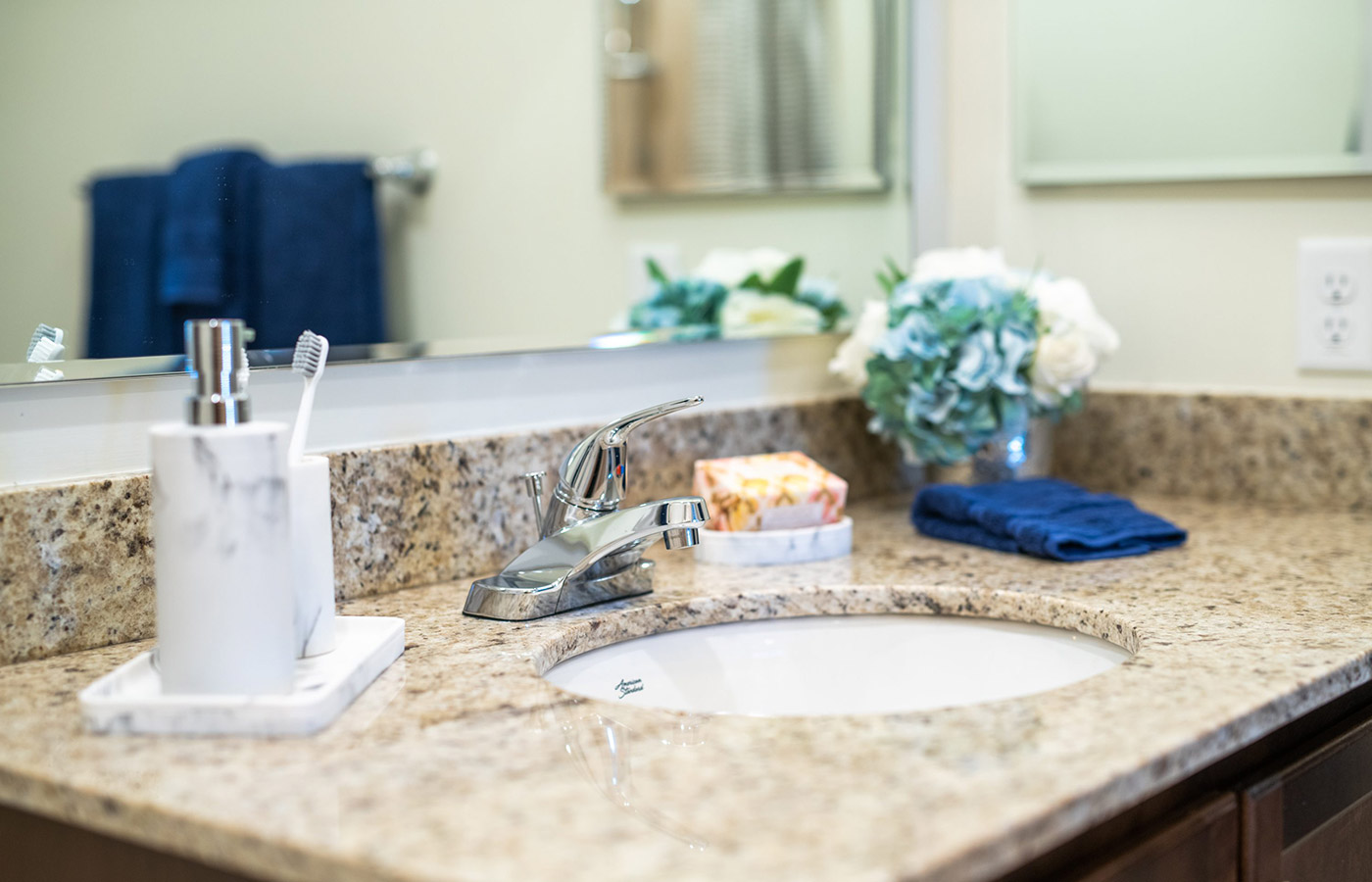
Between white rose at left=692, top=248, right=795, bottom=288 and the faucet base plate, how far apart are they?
1.51ft

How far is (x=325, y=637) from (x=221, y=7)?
0.49 meters

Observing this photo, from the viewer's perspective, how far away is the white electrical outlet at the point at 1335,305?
132 centimetres

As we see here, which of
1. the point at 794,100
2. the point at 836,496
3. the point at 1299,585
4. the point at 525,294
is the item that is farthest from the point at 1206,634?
the point at 794,100

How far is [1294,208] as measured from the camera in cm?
137

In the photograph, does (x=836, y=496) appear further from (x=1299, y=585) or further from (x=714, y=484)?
(x=1299, y=585)

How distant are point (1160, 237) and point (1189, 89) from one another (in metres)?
0.16

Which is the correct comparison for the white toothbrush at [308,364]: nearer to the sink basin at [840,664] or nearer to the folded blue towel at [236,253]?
the folded blue towel at [236,253]

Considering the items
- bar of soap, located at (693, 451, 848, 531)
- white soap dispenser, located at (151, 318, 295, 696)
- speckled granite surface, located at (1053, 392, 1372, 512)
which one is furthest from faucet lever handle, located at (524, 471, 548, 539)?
speckled granite surface, located at (1053, 392, 1372, 512)

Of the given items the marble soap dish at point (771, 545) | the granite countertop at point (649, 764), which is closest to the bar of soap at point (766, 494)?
the marble soap dish at point (771, 545)

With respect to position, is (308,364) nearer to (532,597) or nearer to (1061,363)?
(532,597)

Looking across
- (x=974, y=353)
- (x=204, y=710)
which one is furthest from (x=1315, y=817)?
(x=204, y=710)

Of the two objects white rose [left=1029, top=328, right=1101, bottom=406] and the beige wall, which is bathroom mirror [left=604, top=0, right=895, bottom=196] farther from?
white rose [left=1029, top=328, right=1101, bottom=406]

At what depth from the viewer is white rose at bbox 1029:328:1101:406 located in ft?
4.36

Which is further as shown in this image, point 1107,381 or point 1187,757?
point 1107,381
